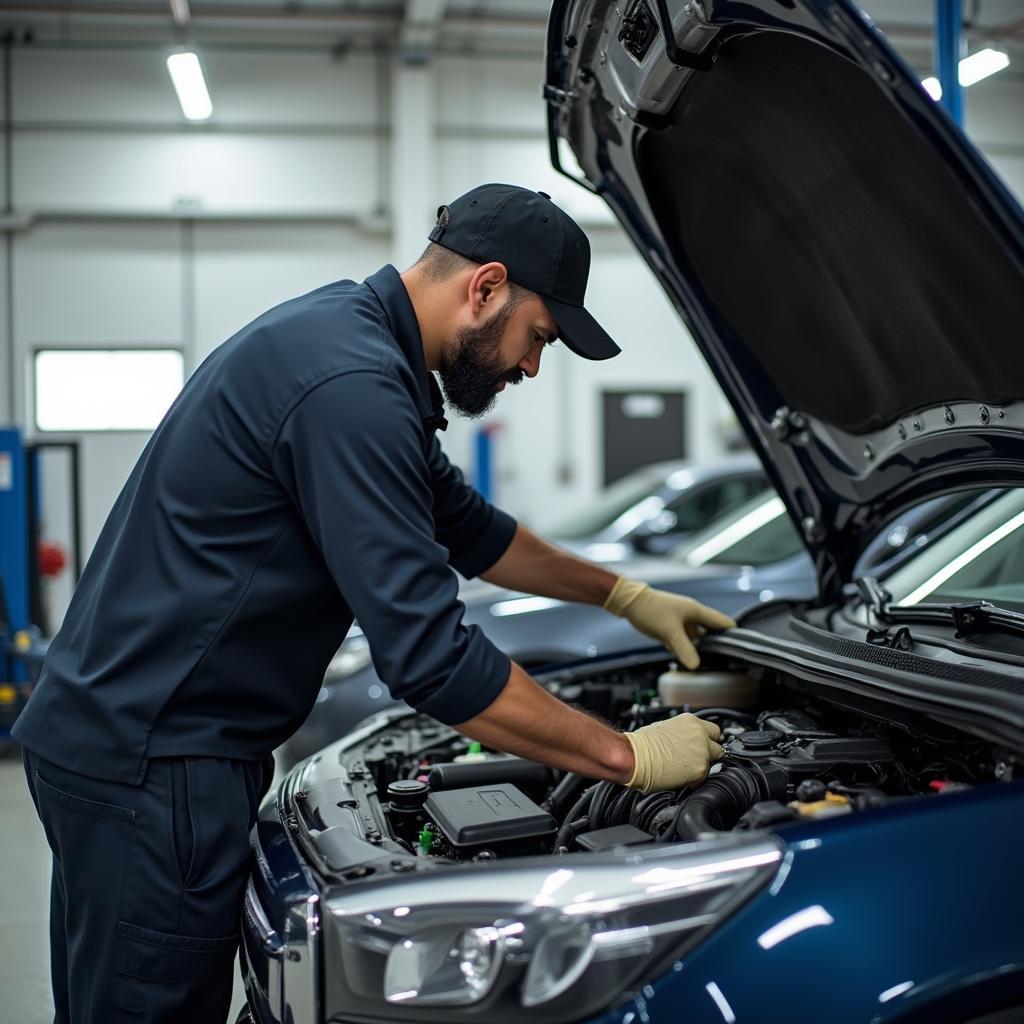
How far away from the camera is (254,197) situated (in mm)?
9562

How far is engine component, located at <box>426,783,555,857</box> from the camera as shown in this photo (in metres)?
1.59

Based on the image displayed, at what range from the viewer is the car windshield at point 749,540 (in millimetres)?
4625

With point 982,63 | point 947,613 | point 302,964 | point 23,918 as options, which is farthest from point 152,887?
point 982,63

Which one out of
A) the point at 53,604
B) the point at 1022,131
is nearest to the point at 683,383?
the point at 1022,131

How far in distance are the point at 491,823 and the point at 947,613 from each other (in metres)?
0.98

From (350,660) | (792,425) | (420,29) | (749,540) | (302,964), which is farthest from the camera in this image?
(420,29)

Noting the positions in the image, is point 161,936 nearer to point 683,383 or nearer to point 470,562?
point 470,562

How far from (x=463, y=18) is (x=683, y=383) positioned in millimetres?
3831

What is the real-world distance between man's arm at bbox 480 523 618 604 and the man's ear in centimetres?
83

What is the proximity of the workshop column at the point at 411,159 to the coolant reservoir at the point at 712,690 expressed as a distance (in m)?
7.64

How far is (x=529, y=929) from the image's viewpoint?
1.18 m

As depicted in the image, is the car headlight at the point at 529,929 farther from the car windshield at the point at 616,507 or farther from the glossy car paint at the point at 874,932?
the car windshield at the point at 616,507

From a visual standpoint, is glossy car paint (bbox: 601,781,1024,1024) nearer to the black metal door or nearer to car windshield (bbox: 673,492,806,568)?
car windshield (bbox: 673,492,806,568)

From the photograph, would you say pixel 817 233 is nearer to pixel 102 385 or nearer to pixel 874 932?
pixel 874 932
